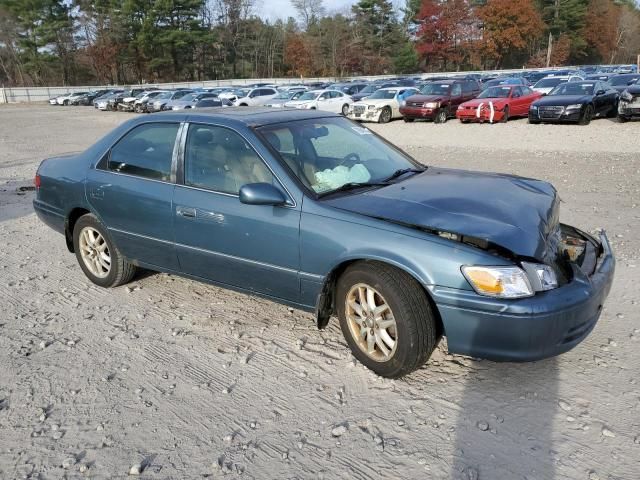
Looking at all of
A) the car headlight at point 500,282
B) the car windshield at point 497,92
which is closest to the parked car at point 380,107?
the car windshield at point 497,92

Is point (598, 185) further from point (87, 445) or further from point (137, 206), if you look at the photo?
point (87, 445)

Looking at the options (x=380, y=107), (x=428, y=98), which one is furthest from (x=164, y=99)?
(x=428, y=98)

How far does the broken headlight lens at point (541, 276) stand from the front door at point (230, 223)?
141 centimetres

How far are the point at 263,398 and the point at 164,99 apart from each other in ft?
114

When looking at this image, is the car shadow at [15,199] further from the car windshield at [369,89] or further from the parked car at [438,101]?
the car windshield at [369,89]

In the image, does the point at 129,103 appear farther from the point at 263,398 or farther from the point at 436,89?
the point at 263,398

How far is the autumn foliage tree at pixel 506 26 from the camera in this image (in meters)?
69.3

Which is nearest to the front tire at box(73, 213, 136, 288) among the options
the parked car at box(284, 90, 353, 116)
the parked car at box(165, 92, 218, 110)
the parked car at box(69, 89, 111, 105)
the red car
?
the red car

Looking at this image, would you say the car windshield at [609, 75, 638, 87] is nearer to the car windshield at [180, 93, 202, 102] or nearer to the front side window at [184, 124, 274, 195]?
the car windshield at [180, 93, 202, 102]

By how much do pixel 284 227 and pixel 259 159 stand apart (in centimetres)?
54

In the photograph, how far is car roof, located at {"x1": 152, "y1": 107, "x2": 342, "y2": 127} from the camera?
3.99 meters

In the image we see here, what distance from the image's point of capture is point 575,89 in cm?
1855

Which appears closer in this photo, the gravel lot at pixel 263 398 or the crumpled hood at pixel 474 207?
the gravel lot at pixel 263 398

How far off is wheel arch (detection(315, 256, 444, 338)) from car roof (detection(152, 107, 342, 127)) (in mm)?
1267
